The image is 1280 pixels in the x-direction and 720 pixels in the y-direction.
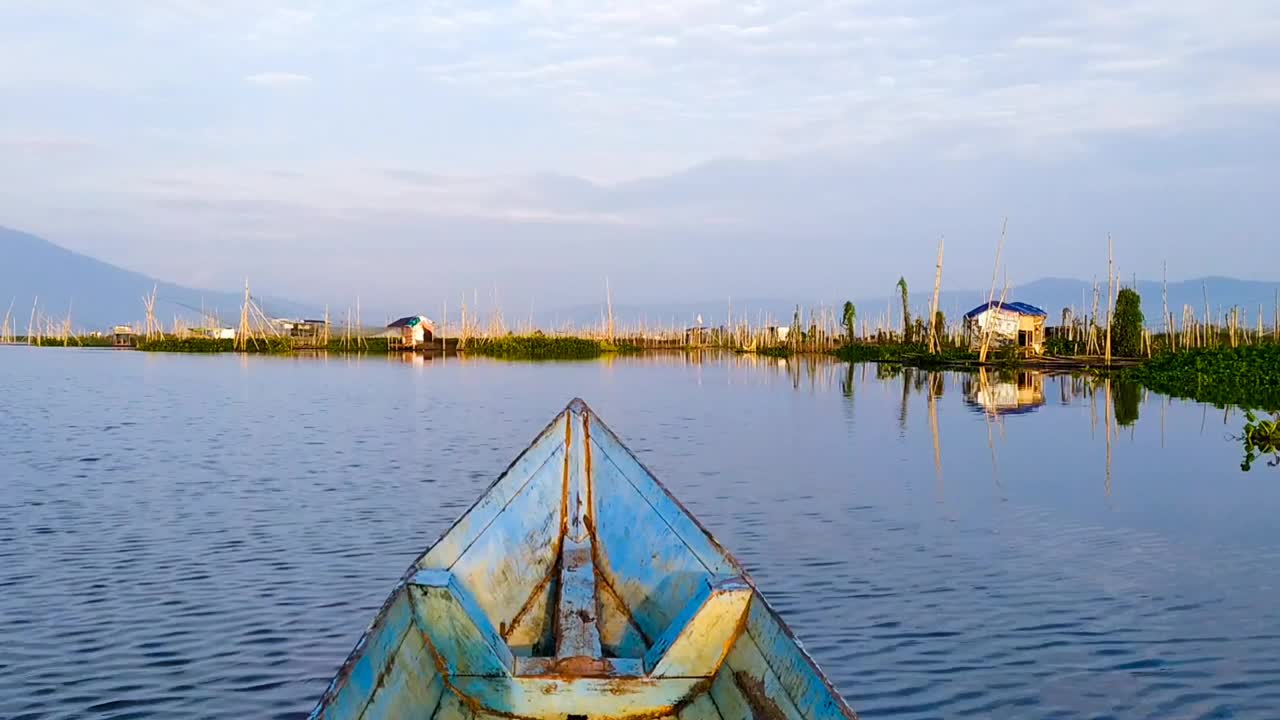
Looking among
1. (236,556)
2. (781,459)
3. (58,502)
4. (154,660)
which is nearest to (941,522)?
(781,459)

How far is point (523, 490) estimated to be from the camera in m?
4.88

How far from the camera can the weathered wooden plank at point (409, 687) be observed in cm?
358

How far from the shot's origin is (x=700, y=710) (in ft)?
13.1

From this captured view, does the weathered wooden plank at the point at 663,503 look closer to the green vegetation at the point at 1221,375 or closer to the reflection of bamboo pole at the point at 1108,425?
the reflection of bamboo pole at the point at 1108,425

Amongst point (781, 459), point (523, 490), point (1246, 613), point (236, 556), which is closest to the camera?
point (523, 490)

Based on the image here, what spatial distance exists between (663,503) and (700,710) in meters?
0.99

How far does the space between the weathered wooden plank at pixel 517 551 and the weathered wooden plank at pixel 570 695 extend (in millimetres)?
577

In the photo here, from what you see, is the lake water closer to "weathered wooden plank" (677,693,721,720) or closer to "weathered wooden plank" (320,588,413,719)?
"weathered wooden plank" (677,693,721,720)

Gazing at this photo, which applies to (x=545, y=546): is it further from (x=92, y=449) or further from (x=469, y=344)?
(x=469, y=344)

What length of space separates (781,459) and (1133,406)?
11180 millimetres

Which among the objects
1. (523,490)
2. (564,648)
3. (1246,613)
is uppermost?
(523,490)

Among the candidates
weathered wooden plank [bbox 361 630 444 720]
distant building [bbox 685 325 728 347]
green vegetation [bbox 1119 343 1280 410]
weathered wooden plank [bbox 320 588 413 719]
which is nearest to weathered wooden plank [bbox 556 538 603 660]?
weathered wooden plank [bbox 361 630 444 720]

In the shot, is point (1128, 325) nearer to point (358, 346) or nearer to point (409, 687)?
point (409, 687)

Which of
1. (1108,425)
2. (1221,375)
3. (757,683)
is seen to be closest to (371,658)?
(757,683)
